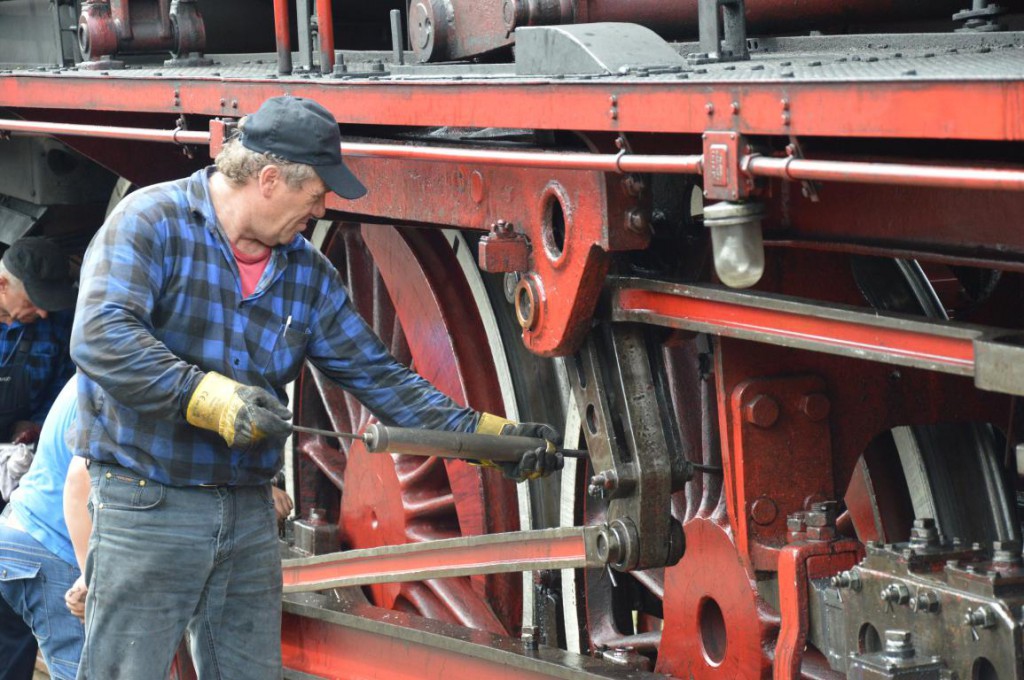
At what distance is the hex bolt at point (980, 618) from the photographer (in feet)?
7.63

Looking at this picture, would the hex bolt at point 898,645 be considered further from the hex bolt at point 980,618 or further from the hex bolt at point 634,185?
the hex bolt at point 634,185

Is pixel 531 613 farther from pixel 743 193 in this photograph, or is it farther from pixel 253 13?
pixel 253 13

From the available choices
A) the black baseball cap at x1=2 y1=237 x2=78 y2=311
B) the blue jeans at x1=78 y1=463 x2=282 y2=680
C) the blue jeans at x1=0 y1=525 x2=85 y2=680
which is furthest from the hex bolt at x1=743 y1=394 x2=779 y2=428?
the black baseball cap at x1=2 y1=237 x2=78 y2=311

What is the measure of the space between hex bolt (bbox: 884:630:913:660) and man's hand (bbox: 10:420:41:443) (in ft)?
12.1

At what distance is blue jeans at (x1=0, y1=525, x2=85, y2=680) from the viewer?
4.16 meters

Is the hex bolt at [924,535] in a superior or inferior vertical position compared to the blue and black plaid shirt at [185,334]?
inferior

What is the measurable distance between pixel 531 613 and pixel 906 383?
1.26m

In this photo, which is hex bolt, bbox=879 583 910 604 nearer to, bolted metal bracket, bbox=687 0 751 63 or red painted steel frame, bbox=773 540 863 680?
red painted steel frame, bbox=773 540 863 680

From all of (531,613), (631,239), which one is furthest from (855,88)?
(531,613)

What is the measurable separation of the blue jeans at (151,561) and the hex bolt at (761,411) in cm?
107

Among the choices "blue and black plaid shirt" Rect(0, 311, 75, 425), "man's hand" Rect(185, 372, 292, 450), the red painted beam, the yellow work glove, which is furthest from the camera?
"blue and black plaid shirt" Rect(0, 311, 75, 425)

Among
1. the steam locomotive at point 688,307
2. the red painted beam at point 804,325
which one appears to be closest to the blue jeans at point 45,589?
the steam locomotive at point 688,307

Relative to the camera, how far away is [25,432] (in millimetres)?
5398

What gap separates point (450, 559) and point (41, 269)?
2242 mm
